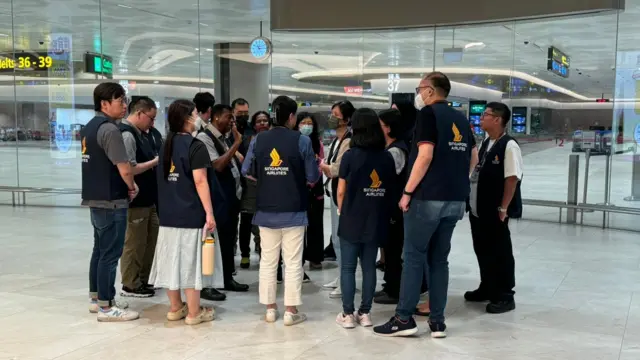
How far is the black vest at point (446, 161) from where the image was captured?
3758 millimetres

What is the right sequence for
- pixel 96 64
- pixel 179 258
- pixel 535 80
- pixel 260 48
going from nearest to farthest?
pixel 179 258 < pixel 535 80 < pixel 96 64 < pixel 260 48

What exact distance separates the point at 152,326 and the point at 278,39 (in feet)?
30.6

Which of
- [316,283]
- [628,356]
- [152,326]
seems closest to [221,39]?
[316,283]

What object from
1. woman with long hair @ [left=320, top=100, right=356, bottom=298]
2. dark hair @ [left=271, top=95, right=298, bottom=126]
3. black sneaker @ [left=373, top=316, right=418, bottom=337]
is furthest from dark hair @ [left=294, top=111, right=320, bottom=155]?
black sneaker @ [left=373, top=316, right=418, bottom=337]

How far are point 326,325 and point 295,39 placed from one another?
9205 millimetres

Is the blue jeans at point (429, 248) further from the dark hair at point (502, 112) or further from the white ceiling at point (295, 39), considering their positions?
the white ceiling at point (295, 39)

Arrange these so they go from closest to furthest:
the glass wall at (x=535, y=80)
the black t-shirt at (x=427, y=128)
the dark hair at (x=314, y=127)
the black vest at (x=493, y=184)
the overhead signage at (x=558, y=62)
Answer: the black t-shirt at (x=427, y=128) < the black vest at (x=493, y=184) < the dark hair at (x=314, y=127) < the glass wall at (x=535, y=80) < the overhead signage at (x=558, y=62)

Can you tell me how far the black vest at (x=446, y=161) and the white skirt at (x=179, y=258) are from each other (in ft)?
4.95

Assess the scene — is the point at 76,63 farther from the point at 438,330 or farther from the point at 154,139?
the point at 438,330

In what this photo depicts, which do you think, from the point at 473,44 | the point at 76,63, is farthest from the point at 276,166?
the point at 76,63

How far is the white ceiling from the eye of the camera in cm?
1049

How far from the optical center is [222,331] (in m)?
4.14

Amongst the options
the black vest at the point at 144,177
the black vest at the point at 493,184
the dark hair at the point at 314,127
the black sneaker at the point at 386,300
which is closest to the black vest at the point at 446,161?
the black vest at the point at 493,184

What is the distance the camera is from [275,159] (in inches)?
162
